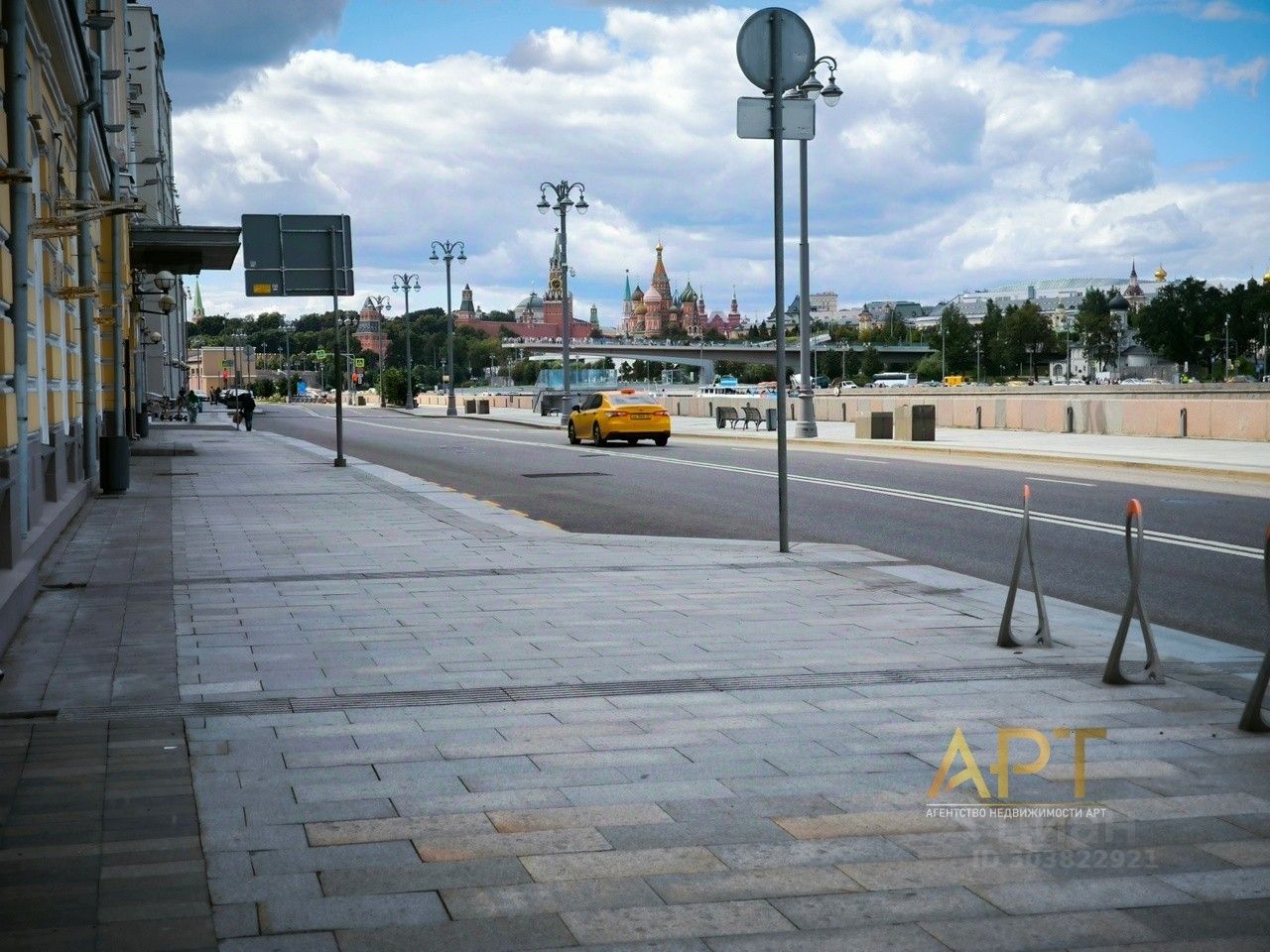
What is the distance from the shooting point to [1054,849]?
430 cm

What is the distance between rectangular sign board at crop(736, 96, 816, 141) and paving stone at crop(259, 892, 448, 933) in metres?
8.53

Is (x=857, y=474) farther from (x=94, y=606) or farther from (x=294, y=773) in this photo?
(x=294, y=773)

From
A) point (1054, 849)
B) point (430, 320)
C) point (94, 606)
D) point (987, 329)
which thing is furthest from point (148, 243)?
point (430, 320)

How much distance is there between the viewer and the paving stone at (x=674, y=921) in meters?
3.64

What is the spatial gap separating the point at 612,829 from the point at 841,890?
2.74 feet

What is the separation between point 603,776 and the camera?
5.05 metres

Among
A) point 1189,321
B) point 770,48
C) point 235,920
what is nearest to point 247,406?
point 770,48

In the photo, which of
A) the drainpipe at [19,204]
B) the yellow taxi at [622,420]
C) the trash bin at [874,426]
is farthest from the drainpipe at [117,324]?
the trash bin at [874,426]

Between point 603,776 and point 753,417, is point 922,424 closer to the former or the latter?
point 753,417

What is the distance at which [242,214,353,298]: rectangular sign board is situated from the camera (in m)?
24.4


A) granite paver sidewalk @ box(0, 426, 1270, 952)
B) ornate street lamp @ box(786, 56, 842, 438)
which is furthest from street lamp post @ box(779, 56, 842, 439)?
granite paver sidewalk @ box(0, 426, 1270, 952)

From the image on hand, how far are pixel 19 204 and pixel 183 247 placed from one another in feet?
59.3

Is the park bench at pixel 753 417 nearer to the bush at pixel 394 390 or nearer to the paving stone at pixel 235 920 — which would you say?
the paving stone at pixel 235 920

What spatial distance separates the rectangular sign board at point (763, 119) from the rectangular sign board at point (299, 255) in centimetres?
1445
